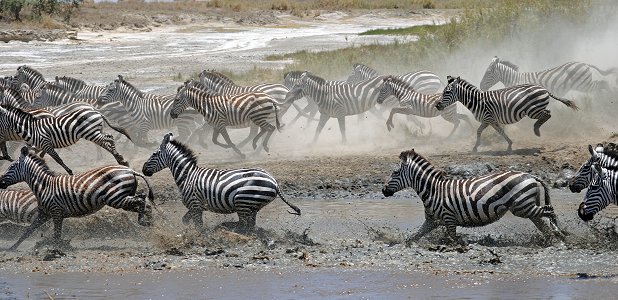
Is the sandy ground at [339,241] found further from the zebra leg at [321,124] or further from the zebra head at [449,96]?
the zebra head at [449,96]

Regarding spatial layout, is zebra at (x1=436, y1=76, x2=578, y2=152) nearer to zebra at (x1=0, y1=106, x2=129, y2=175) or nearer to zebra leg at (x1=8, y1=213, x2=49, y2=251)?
zebra at (x1=0, y1=106, x2=129, y2=175)

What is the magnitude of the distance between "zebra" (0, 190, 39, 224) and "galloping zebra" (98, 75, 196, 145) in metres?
6.86

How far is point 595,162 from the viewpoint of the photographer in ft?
39.1

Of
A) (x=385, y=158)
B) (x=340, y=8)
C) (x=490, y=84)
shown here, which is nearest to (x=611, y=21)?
(x=490, y=84)

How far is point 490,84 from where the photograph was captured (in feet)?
71.9

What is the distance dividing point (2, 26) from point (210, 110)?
27.0 meters

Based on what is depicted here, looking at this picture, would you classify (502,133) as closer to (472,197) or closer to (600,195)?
(472,197)

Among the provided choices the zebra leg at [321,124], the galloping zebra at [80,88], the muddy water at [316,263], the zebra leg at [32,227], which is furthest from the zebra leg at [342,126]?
the zebra leg at [32,227]

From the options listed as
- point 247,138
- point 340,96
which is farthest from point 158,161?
point 340,96

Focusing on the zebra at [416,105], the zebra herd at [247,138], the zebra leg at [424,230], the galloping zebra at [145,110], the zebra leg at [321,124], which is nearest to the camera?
the zebra herd at [247,138]

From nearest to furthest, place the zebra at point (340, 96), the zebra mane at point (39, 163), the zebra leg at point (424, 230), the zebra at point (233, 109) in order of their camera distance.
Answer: the zebra leg at point (424, 230) → the zebra mane at point (39, 163) → the zebra at point (233, 109) → the zebra at point (340, 96)

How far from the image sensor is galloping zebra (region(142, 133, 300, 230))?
12727 millimetres

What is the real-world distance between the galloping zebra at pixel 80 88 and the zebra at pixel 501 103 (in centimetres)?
692

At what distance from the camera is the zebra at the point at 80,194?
1256 centimetres
